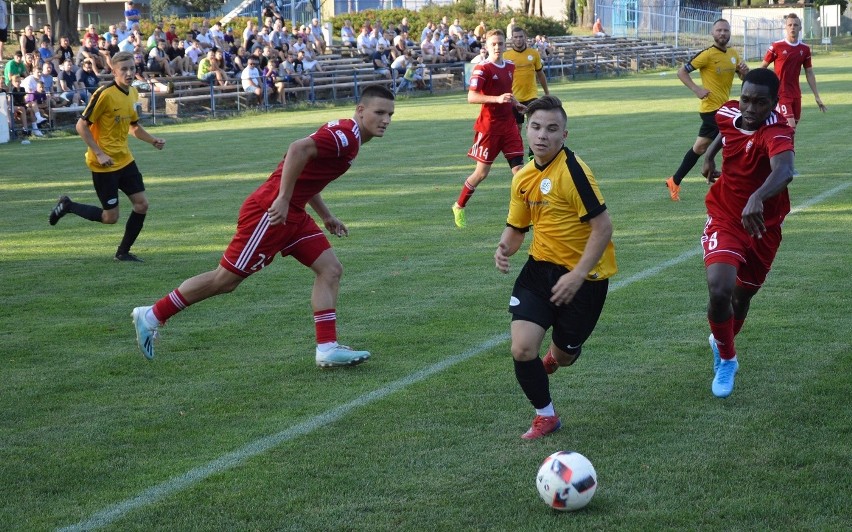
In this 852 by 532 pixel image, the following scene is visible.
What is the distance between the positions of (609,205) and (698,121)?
10765 mm

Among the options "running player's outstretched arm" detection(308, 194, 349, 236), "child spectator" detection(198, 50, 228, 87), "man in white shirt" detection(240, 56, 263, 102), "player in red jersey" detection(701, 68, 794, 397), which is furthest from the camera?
"man in white shirt" detection(240, 56, 263, 102)

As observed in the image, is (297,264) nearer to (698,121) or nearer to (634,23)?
(698,121)

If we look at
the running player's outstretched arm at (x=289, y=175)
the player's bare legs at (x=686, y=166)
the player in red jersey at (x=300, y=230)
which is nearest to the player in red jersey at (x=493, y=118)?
the player's bare legs at (x=686, y=166)

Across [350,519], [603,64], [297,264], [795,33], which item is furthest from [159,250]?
[603,64]

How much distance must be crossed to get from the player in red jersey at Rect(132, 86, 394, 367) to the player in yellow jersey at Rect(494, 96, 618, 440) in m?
1.23

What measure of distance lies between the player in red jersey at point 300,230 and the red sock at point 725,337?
208 cm

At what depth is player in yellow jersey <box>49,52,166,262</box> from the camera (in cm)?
1002

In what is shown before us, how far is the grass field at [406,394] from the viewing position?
439 centimetres

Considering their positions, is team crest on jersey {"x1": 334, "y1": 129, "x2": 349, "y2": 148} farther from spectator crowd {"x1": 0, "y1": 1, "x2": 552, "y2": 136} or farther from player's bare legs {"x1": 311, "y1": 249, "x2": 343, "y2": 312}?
spectator crowd {"x1": 0, "y1": 1, "x2": 552, "y2": 136}

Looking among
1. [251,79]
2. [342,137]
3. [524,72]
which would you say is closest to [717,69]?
[524,72]

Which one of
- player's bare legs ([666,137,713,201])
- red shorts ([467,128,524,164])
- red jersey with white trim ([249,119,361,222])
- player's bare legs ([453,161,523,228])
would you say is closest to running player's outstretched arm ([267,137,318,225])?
red jersey with white trim ([249,119,361,222])

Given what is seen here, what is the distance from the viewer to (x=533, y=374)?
5070mm

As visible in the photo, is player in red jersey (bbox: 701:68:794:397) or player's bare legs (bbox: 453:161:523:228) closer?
player in red jersey (bbox: 701:68:794:397)

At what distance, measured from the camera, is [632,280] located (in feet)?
28.4
